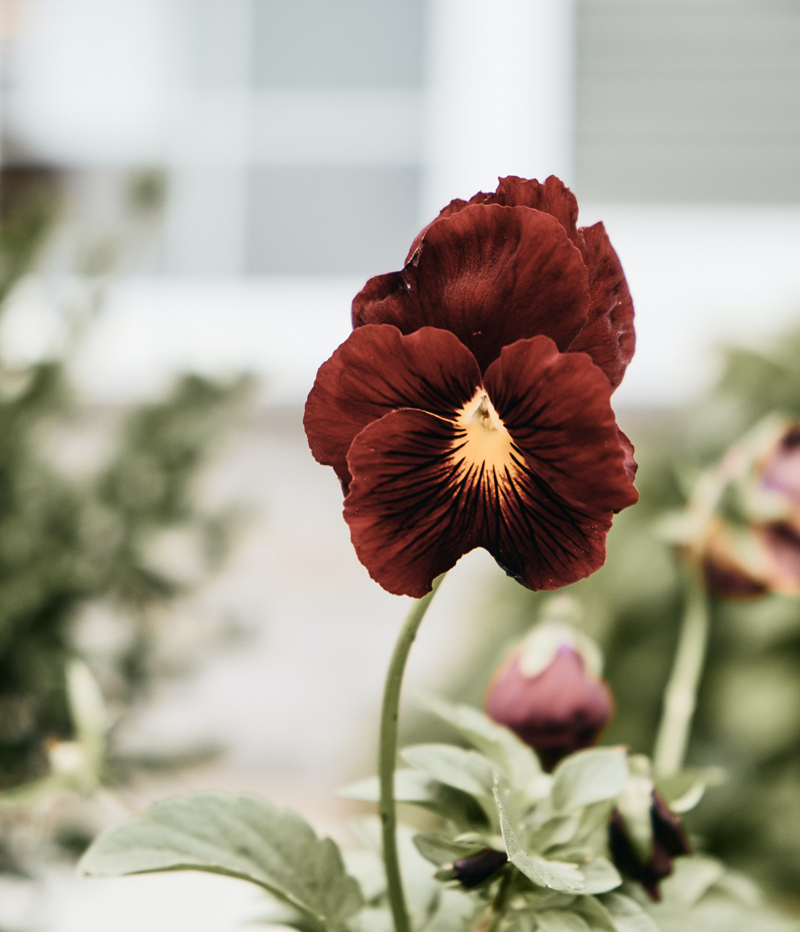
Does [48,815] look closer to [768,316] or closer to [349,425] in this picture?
[349,425]

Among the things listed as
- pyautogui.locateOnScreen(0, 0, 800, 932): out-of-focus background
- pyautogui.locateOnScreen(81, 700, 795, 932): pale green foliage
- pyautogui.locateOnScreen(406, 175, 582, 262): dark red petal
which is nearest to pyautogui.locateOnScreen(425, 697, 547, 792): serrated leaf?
pyautogui.locateOnScreen(81, 700, 795, 932): pale green foliage

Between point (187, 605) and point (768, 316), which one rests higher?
point (768, 316)

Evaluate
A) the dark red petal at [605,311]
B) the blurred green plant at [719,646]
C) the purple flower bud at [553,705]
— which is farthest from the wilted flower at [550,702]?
the blurred green plant at [719,646]

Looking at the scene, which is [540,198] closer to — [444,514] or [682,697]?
[444,514]

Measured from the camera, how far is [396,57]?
1452 mm

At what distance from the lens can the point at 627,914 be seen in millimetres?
201

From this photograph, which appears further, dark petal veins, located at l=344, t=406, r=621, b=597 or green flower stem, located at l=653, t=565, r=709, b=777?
green flower stem, located at l=653, t=565, r=709, b=777

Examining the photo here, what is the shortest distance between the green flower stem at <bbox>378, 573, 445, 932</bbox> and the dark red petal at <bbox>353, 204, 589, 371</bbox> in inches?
2.0

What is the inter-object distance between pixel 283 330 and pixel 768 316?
76 cm

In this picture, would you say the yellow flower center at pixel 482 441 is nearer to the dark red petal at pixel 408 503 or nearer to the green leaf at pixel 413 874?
the dark red petal at pixel 408 503

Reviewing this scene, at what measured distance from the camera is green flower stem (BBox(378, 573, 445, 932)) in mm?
170

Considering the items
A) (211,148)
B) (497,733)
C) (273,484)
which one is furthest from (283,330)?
(497,733)

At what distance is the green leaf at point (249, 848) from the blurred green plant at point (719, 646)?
32 cm

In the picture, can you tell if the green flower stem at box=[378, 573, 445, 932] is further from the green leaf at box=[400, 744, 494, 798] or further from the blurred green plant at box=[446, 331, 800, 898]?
the blurred green plant at box=[446, 331, 800, 898]
